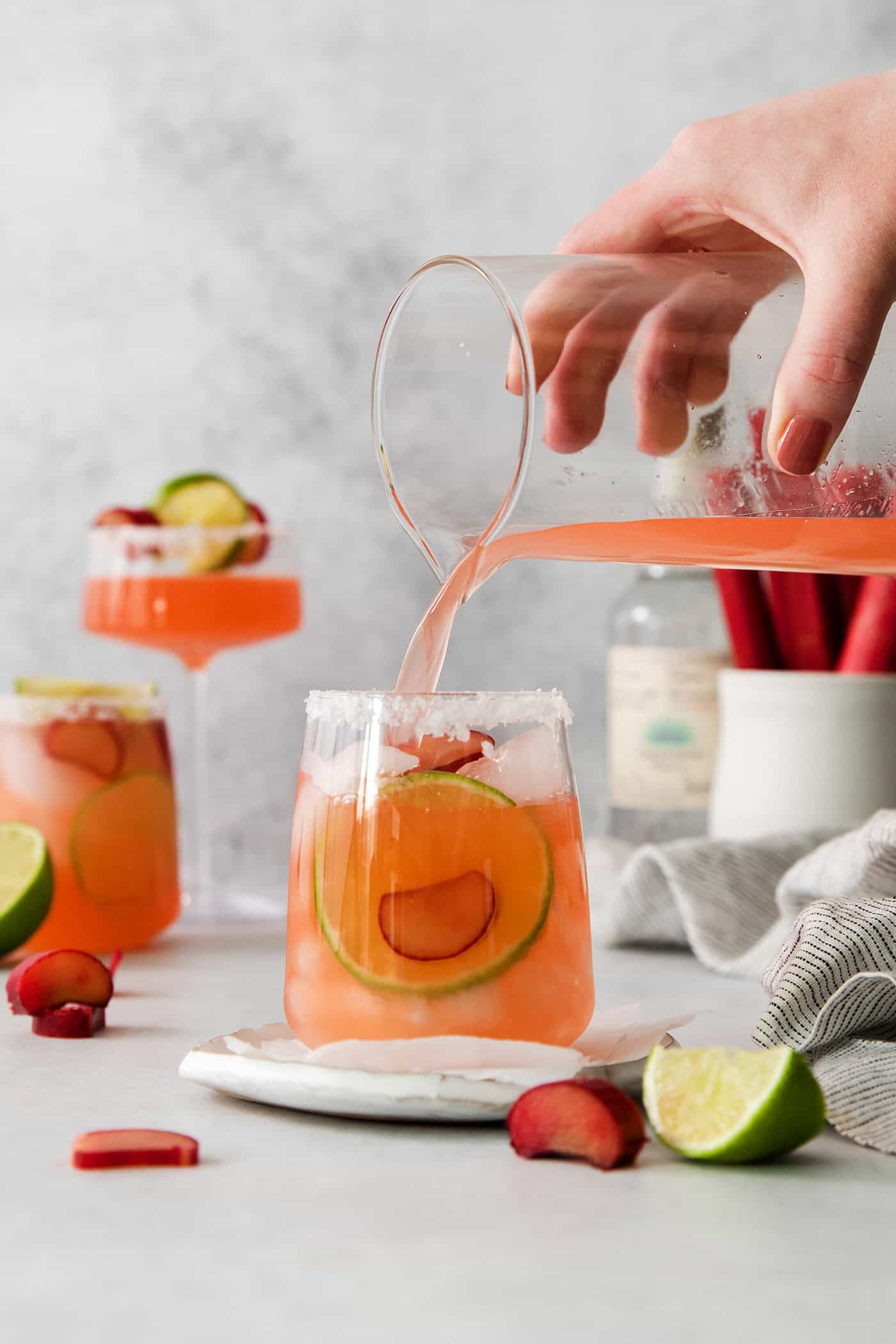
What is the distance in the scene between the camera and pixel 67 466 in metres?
1.91

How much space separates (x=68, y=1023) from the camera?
1.00m

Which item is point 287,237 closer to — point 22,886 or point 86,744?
point 86,744

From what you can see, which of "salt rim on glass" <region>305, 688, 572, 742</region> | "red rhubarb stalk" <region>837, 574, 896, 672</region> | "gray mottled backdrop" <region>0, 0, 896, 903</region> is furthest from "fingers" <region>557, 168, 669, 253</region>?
"gray mottled backdrop" <region>0, 0, 896, 903</region>

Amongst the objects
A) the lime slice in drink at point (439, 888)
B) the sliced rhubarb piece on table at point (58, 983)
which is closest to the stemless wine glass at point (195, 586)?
the sliced rhubarb piece on table at point (58, 983)

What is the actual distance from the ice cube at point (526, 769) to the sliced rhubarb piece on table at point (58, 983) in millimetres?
379

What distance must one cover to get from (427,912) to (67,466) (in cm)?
128

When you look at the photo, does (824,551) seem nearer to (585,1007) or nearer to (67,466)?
(585,1007)

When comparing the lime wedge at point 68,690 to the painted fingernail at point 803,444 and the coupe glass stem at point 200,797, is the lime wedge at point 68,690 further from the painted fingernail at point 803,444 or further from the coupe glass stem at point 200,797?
the painted fingernail at point 803,444

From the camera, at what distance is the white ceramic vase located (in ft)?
4.82

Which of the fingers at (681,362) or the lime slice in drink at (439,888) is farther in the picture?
the fingers at (681,362)

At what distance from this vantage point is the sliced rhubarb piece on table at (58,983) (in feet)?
3.35

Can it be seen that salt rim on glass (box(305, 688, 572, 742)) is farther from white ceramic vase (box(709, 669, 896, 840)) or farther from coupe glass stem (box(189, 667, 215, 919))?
coupe glass stem (box(189, 667, 215, 919))

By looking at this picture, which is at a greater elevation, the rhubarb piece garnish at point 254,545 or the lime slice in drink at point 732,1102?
the rhubarb piece garnish at point 254,545

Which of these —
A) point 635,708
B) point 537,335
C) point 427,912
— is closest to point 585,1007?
point 427,912
